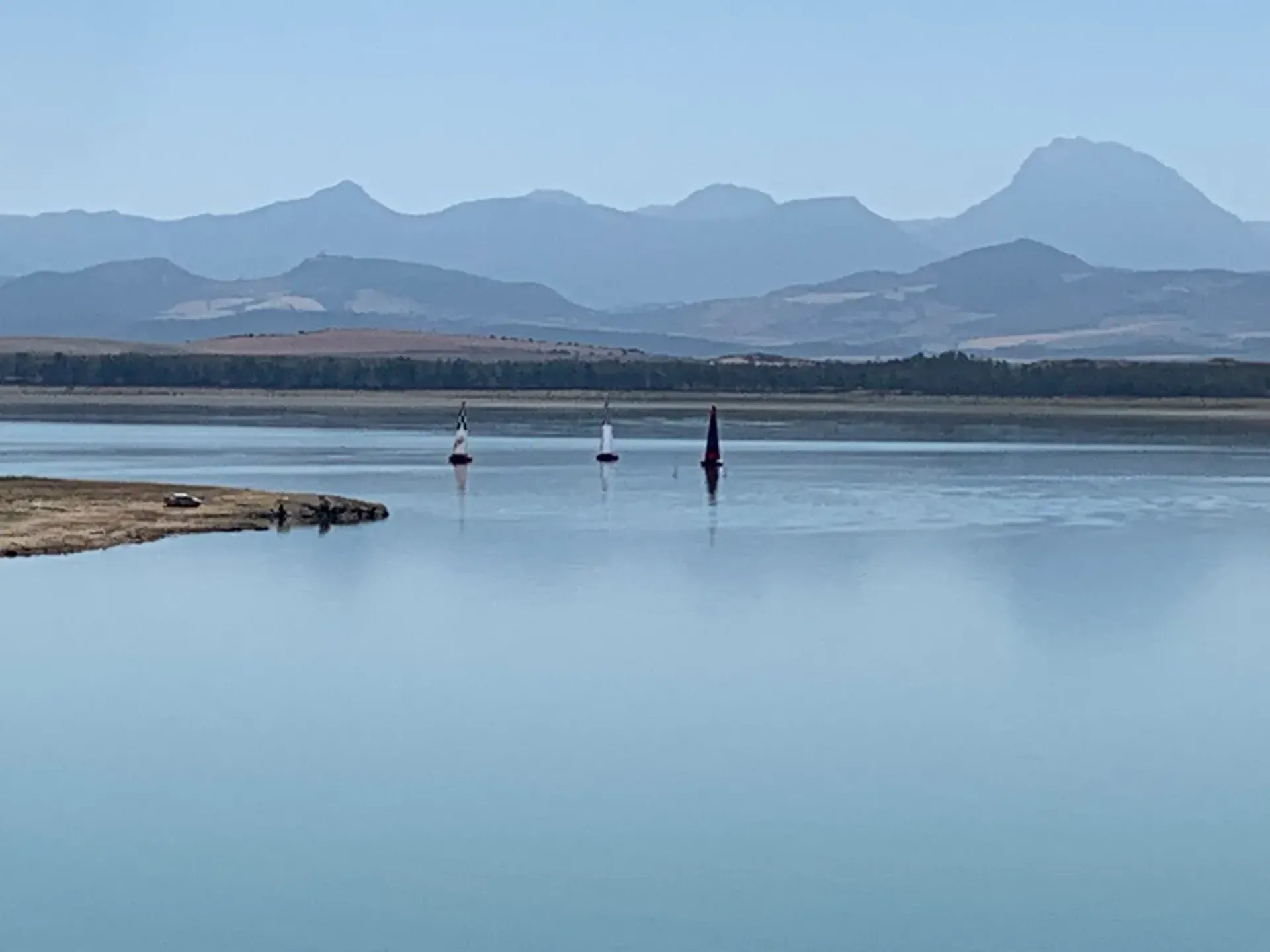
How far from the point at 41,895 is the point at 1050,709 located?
10.1 meters

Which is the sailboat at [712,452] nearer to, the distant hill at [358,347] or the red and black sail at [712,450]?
the red and black sail at [712,450]

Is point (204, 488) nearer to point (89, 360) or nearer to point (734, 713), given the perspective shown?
point (734, 713)

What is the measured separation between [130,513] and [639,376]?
10443 cm

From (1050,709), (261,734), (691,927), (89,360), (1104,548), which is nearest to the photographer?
(691,927)

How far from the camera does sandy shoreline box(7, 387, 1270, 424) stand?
106 meters

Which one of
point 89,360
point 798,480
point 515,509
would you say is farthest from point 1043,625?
point 89,360

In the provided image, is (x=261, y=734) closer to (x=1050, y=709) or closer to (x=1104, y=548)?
(x=1050, y=709)

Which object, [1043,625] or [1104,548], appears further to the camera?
[1104,548]

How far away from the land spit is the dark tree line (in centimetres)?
9553

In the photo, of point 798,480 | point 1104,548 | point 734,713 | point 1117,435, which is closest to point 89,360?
point 1117,435

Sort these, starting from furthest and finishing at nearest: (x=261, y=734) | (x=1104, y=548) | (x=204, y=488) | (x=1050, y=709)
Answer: (x=204, y=488), (x=1104, y=548), (x=1050, y=709), (x=261, y=734)

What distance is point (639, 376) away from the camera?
140875mm

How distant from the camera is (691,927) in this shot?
13883 mm

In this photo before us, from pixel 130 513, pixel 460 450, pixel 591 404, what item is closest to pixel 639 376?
pixel 591 404
